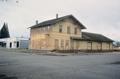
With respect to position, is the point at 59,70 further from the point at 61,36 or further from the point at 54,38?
the point at 61,36

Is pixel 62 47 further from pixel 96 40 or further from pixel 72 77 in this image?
pixel 72 77

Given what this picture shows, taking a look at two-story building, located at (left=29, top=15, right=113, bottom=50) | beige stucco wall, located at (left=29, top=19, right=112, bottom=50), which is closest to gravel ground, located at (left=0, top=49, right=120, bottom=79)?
beige stucco wall, located at (left=29, top=19, right=112, bottom=50)

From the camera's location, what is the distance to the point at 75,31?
44.2 metres

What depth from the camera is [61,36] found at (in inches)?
1626

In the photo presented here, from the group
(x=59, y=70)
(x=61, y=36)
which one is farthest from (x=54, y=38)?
(x=59, y=70)

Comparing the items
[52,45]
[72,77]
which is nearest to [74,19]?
[52,45]

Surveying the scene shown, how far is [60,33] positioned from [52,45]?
10.8 feet

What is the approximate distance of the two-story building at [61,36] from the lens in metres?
40.2

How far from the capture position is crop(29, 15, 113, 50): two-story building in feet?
132

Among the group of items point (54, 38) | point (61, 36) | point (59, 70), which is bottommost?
point (59, 70)

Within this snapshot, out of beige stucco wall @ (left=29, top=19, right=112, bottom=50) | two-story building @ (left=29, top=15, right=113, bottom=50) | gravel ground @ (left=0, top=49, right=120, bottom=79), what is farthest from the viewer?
two-story building @ (left=29, top=15, right=113, bottom=50)

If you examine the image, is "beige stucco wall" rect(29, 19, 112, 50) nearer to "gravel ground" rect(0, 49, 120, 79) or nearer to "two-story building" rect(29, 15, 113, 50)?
"two-story building" rect(29, 15, 113, 50)

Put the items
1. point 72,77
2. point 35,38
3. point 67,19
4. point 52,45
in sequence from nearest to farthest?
point 72,77
point 52,45
point 67,19
point 35,38

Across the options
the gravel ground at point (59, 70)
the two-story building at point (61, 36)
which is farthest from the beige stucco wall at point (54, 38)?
the gravel ground at point (59, 70)
